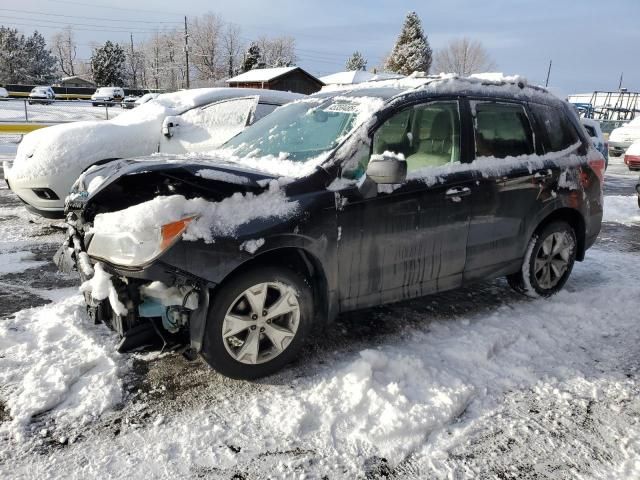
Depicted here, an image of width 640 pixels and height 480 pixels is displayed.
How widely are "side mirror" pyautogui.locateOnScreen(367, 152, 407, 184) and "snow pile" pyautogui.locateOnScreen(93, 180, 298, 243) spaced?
1.84ft

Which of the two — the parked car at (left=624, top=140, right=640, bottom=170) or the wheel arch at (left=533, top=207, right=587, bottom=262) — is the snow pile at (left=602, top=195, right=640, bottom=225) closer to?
the parked car at (left=624, top=140, right=640, bottom=170)

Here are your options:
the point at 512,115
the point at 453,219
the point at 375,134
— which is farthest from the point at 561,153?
the point at 375,134

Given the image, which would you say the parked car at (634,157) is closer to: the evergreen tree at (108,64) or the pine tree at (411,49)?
the pine tree at (411,49)

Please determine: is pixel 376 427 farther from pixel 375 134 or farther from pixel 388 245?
pixel 375 134

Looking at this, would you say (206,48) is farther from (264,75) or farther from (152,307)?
(152,307)

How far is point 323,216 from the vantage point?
10.5ft

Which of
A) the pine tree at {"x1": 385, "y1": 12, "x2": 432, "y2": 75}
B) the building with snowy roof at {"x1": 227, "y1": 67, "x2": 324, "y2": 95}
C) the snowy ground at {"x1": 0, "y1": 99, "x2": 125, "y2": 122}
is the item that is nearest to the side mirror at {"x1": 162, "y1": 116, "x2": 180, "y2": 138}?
the snowy ground at {"x1": 0, "y1": 99, "x2": 125, "y2": 122}

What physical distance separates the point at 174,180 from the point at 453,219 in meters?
2.00

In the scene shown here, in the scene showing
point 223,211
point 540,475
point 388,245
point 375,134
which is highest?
point 375,134

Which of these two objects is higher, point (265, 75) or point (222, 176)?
point (265, 75)

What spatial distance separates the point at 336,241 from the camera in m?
3.27

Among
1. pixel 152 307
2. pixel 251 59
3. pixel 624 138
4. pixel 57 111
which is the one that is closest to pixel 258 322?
pixel 152 307

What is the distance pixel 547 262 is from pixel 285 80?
43.4 m

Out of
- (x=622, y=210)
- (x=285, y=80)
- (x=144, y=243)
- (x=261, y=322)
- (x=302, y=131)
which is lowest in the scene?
(x=622, y=210)
